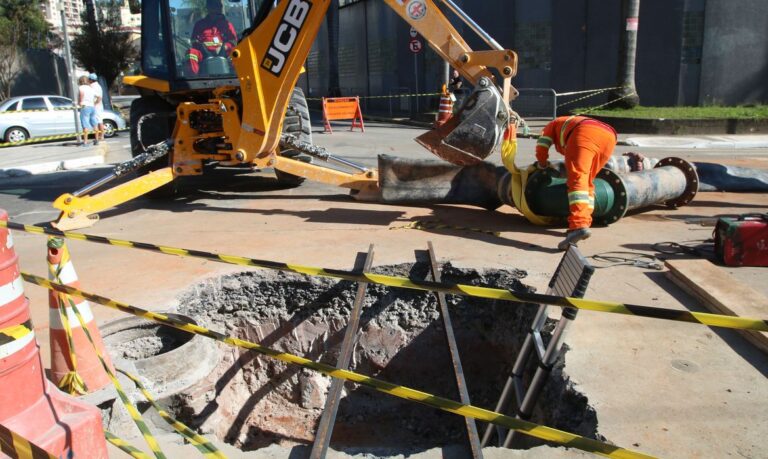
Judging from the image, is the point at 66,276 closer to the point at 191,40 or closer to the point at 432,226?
the point at 432,226

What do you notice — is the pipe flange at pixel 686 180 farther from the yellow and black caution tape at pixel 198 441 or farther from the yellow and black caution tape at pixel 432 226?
the yellow and black caution tape at pixel 198 441

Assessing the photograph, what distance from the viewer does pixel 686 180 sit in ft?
24.6

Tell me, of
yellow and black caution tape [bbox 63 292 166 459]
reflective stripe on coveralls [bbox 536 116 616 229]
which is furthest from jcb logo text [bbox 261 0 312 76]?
yellow and black caution tape [bbox 63 292 166 459]

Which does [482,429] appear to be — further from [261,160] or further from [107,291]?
[261,160]

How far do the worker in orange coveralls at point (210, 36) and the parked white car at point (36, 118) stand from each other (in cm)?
1178

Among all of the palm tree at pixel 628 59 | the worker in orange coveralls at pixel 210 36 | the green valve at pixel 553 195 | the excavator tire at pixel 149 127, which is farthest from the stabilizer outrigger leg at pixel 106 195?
the palm tree at pixel 628 59

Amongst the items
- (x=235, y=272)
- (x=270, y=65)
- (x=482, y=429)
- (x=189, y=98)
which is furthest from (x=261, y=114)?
(x=482, y=429)

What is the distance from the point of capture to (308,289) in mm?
5492

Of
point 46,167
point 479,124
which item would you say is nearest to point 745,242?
point 479,124

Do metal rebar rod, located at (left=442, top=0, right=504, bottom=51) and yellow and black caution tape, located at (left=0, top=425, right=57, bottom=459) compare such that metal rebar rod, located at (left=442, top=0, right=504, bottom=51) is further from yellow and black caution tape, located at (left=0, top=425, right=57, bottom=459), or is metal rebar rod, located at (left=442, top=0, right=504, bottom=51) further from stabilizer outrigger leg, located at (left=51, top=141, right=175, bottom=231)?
yellow and black caution tape, located at (left=0, top=425, right=57, bottom=459)

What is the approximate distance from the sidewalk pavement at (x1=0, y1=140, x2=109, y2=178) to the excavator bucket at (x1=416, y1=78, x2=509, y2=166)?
9549 mm

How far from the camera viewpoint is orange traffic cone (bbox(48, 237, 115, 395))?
3.50m

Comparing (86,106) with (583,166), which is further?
(86,106)

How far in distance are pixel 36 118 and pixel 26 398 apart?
18.5 metres
